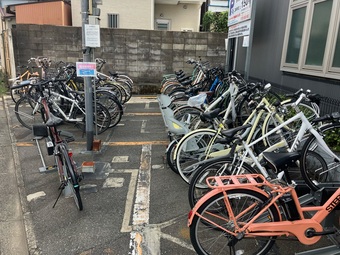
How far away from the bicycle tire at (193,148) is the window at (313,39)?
7.68 feet

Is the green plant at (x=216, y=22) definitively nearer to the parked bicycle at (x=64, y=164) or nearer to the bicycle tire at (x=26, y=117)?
the bicycle tire at (x=26, y=117)

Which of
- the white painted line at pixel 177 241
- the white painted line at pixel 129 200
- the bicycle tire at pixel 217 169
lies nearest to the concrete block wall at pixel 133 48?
the white painted line at pixel 129 200

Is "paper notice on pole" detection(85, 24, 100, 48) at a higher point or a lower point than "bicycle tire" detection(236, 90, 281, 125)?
higher

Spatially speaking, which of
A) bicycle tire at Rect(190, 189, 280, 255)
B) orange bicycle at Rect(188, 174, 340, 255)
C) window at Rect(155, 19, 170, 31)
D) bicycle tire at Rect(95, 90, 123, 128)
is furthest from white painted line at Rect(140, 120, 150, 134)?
window at Rect(155, 19, 170, 31)

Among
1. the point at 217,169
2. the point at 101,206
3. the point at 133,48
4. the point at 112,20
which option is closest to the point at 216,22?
the point at 112,20

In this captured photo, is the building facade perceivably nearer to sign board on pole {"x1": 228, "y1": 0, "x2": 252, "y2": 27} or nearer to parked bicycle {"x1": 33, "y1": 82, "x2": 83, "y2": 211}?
sign board on pole {"x1": 228, "y1": 0, "x2": 252, "y2": 27}

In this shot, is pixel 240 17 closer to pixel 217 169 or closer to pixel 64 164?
pixel 217 169

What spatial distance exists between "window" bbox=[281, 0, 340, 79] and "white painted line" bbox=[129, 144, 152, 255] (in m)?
3.26

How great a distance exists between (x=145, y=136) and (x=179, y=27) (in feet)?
35.8

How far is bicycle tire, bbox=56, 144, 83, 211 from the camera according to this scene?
2996 mm

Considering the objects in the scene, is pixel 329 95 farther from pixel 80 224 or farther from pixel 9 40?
pixel 9 40

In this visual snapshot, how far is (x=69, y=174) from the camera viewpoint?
3.07m

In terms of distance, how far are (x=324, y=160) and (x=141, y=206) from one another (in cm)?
227

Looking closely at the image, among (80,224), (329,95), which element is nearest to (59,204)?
(80,224)
